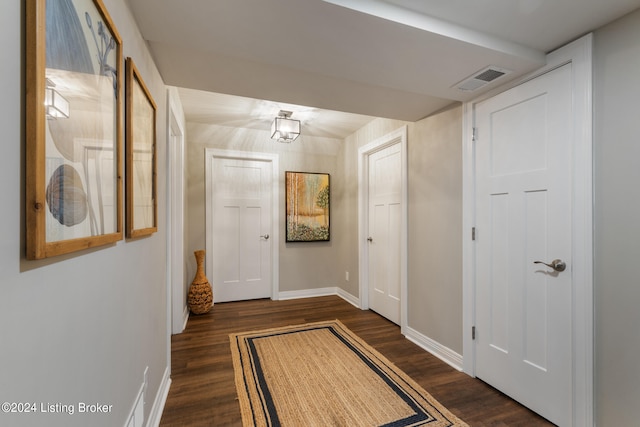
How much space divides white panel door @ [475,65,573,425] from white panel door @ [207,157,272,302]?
273 cm

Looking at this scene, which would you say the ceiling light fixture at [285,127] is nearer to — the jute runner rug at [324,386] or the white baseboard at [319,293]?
the jute runner rug at [324,386]

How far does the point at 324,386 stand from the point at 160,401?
104 centimetres

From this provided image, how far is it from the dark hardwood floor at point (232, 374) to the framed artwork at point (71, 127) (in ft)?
4.50

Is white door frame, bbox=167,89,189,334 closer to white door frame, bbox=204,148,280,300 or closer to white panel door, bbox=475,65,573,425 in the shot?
white door frame, bbox=204,148,280,300

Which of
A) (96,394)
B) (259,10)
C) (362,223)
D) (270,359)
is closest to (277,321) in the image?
(270,359)

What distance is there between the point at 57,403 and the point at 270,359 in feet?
6.02

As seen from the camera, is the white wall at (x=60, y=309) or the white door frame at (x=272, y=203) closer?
the white wall at (x=60, y=309)

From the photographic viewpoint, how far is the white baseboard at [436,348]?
2.28 metres

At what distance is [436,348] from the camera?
8.13 feet

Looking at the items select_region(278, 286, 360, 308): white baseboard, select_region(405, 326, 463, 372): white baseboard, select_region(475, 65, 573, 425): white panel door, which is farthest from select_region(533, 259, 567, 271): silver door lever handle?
select_region(278, 286, 360, 308): white baseboard

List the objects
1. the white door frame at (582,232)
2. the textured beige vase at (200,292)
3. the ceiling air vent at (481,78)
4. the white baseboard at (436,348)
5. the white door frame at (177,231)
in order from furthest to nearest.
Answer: the textured beige vase at (200,292) → the white door frame at (177,231) → the white baseboard at (436,348) → the ceiling air vent at (481,78) → the white door frame at (582,232)

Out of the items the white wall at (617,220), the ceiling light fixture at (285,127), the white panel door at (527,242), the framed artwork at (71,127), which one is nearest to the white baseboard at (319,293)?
the white panel door at (527,242)

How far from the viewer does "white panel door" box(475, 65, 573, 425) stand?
5.37 feet

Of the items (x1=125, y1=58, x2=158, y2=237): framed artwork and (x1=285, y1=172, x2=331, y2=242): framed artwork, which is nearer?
(x1=125, y1=58, x2=158, y2=237): framed artwork
